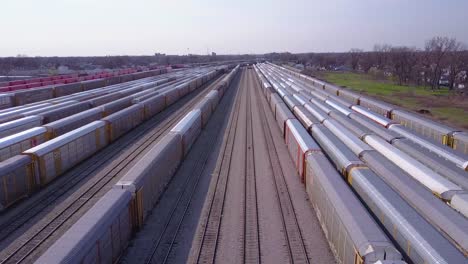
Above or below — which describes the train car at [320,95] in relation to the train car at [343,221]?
above

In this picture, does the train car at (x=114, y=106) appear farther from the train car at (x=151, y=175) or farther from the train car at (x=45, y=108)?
the train car at (x=151, y=175)

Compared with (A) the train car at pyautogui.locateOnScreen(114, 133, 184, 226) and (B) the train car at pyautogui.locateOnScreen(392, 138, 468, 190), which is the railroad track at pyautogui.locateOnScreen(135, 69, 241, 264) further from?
(B) the train car at pyautogui.locateOnScreen(392, 138, 468, 190)

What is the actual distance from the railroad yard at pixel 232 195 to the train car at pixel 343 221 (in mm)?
55

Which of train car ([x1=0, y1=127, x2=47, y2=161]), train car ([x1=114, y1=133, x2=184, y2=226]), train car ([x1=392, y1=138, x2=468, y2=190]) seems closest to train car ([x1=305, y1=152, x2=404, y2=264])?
train car ([x1=392, y1=138, x2=468, y2=190])

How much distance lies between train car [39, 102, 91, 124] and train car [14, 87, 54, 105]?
10.0 m

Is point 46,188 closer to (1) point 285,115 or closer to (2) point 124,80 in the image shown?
(1) point 285,115

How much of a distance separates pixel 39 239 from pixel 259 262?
9.34m

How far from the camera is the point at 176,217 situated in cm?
1866

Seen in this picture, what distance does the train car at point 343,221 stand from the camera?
1109 cm

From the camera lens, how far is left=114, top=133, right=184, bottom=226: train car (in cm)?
1663

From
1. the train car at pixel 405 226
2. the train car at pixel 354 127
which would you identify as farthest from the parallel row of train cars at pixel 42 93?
the train car at pixel 405 226

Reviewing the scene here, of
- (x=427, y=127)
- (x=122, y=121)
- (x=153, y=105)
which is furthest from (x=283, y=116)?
(x=153, y=105)

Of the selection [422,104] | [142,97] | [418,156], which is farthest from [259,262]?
[422,104]

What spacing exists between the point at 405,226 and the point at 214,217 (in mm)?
9028
